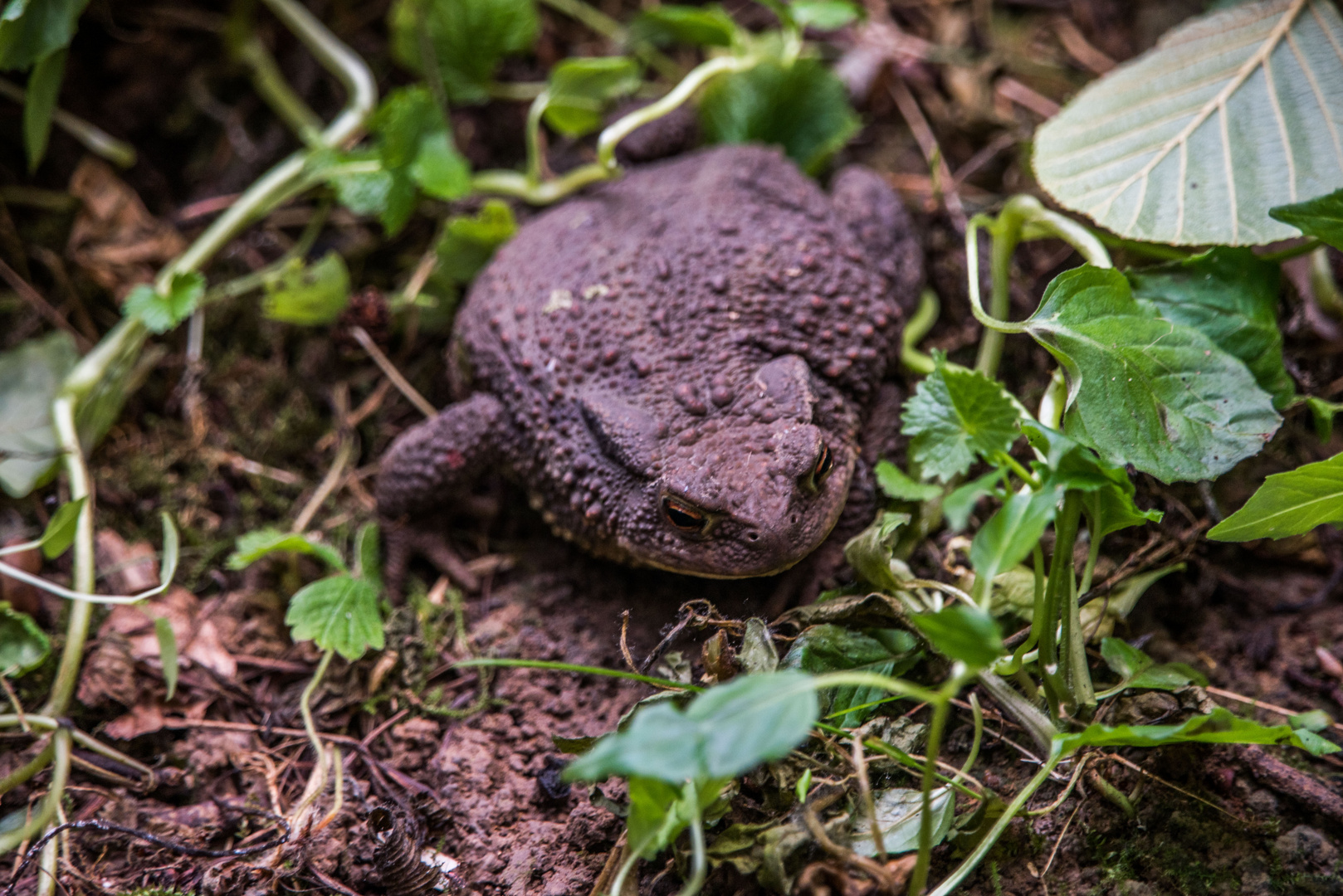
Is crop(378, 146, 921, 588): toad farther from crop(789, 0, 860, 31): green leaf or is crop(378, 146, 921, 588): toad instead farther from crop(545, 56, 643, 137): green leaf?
crop(789, 0, 860, 31): green leaf

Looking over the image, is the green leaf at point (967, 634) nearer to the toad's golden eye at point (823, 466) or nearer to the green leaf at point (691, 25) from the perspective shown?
the toad's golden eye at point (823, 466)

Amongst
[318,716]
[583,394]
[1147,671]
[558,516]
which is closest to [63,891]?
[318,716]

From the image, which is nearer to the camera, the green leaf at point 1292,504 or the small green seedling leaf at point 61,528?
the green leaf at point 1292,504

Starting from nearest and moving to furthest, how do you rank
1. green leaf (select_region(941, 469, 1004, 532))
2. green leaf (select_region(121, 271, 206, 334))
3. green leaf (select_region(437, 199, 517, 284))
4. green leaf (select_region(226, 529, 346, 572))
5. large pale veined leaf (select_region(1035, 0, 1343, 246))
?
green leaf (select_region(941, 469, 1004, 532)), large pale veined leaf (select_region(1035, 0, 1343, 246)), green leaf (select_region(226, 529, 346, 572)), green leaf (select_region(121, 271, 206, 334)), green leaf (select_region(437, 199, 517, 284))

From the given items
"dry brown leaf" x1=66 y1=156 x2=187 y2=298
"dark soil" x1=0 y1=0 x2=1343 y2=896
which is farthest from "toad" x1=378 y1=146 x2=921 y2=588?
"dry brown leaf" x1=66 y1=156 x2=187 y2=298

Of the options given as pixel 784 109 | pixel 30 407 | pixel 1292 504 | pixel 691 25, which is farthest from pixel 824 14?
pixel 30 407

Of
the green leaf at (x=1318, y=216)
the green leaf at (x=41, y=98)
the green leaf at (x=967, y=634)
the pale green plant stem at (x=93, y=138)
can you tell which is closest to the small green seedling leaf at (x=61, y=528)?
the green leaf at (x=41, y=98)
